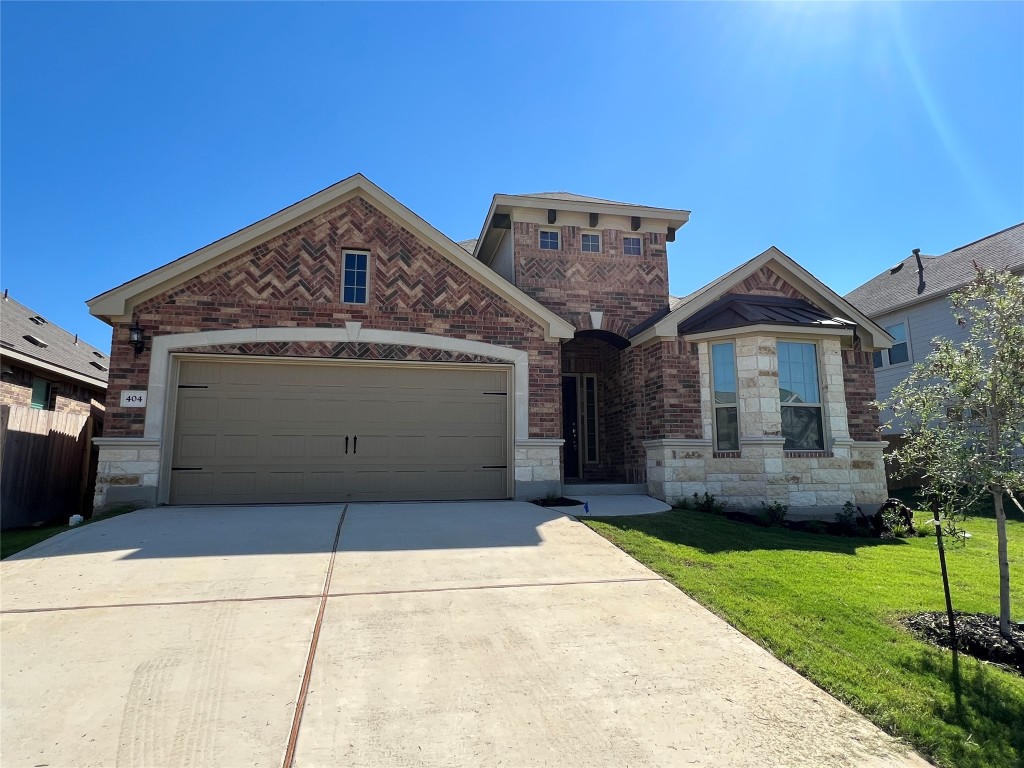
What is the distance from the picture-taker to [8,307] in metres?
16.5

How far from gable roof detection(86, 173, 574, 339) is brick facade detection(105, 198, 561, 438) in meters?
0.12

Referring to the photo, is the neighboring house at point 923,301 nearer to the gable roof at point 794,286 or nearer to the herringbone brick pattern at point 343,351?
the gable roof at point 794,286

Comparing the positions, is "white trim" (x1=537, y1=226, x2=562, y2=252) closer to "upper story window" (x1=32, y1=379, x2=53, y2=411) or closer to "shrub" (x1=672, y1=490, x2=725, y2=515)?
"shrub" (x1=672, y1=490, x2=725, y2=515)

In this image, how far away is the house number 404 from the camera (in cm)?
930

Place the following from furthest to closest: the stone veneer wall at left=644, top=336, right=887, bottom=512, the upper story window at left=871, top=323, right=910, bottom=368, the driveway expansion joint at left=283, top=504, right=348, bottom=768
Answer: the upper story window at left=871, top=323, right=910, bottom=368, the stone veneer wall at left=644, top=336, right=887, bottom=512, the driveway expansion joint at left=283, top=504, right=348, bottom=768

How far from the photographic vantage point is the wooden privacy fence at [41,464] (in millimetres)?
9047

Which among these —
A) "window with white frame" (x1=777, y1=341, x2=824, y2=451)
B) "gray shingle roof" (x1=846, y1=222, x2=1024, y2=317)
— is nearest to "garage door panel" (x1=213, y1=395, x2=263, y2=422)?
"window with white frame" (x1=777, y1=341, x2=824, y2=451)

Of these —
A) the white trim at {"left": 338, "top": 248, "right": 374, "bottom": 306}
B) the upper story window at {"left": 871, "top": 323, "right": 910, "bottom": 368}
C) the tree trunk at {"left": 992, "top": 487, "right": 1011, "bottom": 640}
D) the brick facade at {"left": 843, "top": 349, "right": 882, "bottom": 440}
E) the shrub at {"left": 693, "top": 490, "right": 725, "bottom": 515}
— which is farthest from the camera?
the upper story window at {"left": 871, "top": 323, "right": 910, "bottom": 368}

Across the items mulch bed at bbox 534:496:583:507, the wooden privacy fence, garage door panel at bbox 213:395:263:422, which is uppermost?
garage door panel at bbox 213:395:263:422

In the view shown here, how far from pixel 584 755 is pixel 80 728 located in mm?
2571

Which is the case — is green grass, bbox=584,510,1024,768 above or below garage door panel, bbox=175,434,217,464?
below

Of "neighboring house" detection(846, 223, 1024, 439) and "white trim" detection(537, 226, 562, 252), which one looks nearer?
"white trim" detection(537, 226, 562, 252)

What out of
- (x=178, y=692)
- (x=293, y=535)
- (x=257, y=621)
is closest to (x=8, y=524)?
(x=293, y=535)

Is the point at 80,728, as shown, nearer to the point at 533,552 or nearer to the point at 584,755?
the point at 584,755
